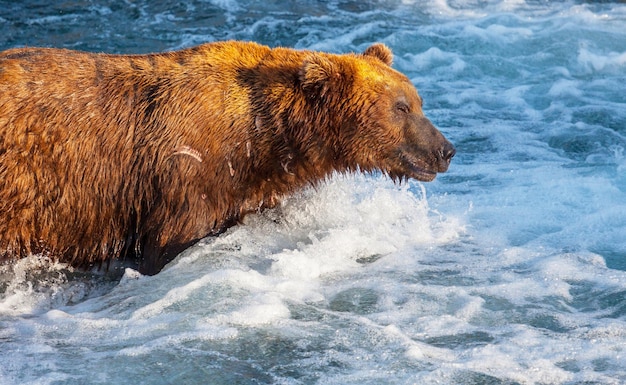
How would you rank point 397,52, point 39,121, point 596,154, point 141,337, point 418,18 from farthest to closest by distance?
point 418,18, point 397,52, point 596,154, point 39,121, point 141,337

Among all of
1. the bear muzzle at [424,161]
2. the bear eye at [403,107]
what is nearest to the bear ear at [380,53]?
the bear eye at [403,107]

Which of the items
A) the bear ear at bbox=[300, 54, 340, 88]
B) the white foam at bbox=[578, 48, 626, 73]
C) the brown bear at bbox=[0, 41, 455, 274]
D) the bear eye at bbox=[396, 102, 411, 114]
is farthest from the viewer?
the white foam at bbox=[578, 48, 626, 73]

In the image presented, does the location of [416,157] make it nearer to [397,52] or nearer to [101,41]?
[397,52]

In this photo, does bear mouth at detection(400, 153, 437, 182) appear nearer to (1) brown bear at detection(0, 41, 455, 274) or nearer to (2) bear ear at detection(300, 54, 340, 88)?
(1) brown bear at detection(0, 41, 455, 274)

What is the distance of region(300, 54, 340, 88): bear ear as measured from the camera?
6461 millimetres

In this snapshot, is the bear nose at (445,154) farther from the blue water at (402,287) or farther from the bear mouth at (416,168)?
the blue water at (402,287)

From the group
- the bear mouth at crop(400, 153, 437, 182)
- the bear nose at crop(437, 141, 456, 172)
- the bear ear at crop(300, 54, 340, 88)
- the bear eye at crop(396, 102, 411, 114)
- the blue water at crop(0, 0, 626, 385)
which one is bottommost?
the blue water at crop(0, 0, 626, 385)

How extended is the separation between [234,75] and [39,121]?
1358 millimetres

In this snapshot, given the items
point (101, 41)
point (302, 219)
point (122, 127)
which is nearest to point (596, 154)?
point (302, 219)

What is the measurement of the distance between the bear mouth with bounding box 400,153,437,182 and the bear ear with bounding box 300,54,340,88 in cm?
79

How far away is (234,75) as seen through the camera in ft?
21.8

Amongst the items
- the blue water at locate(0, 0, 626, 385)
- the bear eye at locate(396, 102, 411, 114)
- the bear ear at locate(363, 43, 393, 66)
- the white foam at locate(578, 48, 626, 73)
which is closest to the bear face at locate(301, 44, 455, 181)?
the bear eye at locate(396, 102, 411, 114)

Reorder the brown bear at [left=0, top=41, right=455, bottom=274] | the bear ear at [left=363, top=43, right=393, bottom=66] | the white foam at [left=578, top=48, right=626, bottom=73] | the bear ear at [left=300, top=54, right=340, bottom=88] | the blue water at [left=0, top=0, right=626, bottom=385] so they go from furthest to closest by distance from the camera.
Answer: the white foam at [left=578, top=48, right=626, bottom=73], the bear ear at [left=363, top=43, right=393, bottom=66], the bear ear at [left=300, top=54, right=340, bottom=88], the brown bear at [left=0, top=41, right=455, bottom=274], the blue water at [left=0, top=0, right=626, bottom=385]

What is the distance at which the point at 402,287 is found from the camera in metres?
6.36
